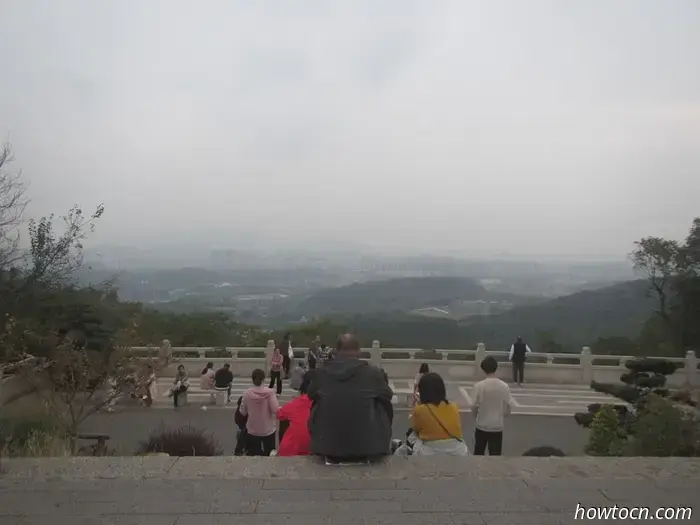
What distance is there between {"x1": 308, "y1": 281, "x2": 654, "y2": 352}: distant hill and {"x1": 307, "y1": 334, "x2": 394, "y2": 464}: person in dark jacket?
72.4ft

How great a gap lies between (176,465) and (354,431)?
1.45 metres

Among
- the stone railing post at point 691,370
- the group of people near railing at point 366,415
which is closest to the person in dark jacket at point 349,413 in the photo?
the group of people near railing at point 366,415

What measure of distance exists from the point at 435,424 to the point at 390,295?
36803mm

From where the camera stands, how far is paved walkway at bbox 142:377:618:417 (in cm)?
1509

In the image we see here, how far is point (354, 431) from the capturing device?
3979 millimetres

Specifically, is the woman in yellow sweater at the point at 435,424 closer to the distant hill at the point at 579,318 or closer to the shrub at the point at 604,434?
the shrub at the point at 604,434

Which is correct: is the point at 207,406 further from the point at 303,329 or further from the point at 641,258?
the point at 641,258

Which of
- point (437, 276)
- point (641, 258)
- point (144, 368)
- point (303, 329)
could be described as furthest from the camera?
point (437, 276)

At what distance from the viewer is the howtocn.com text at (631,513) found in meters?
3.45

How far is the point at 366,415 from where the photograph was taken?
3.97m

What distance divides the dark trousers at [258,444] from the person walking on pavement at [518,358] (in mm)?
13370

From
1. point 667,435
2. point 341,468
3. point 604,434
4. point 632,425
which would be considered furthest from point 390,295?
point 341,468

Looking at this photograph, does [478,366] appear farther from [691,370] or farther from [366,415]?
[366,415]

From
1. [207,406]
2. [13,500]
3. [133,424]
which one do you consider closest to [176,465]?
[13,500]
